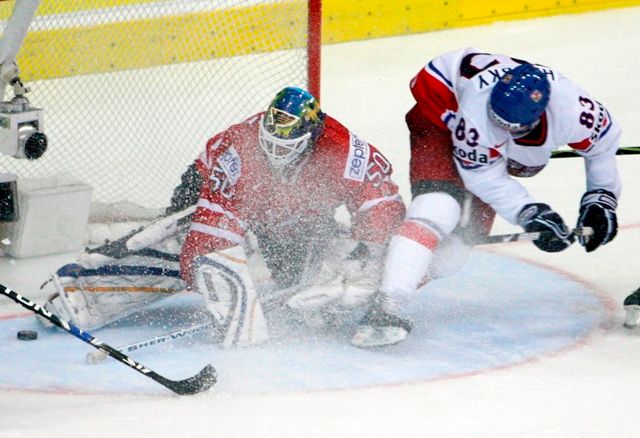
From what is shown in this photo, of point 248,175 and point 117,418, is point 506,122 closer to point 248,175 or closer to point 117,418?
point 248,175

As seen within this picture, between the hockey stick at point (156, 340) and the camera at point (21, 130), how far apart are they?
1030mm

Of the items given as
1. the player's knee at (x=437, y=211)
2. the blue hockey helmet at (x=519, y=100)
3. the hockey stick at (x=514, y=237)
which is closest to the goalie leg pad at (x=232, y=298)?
the player's knee at (x=437, y=211)

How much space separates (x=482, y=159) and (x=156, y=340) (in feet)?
3.40

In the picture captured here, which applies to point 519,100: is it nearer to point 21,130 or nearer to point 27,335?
point 27,335

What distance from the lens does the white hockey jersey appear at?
4.11 m

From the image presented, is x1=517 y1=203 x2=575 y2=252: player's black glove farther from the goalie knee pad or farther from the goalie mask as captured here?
the goalie mask

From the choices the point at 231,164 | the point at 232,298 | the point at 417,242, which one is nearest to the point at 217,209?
the point at 231,164

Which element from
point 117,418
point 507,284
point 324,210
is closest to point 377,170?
point 324,210

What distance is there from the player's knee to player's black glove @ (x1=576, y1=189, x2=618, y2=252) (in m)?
0.38

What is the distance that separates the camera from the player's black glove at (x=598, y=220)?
4250mm

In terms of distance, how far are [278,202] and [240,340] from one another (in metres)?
0.43

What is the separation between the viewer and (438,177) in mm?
4266

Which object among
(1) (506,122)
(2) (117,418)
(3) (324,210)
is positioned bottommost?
(2) (117,418)

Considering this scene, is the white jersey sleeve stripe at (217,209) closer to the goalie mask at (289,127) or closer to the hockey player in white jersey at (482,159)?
the goalie mask at (289,127)
